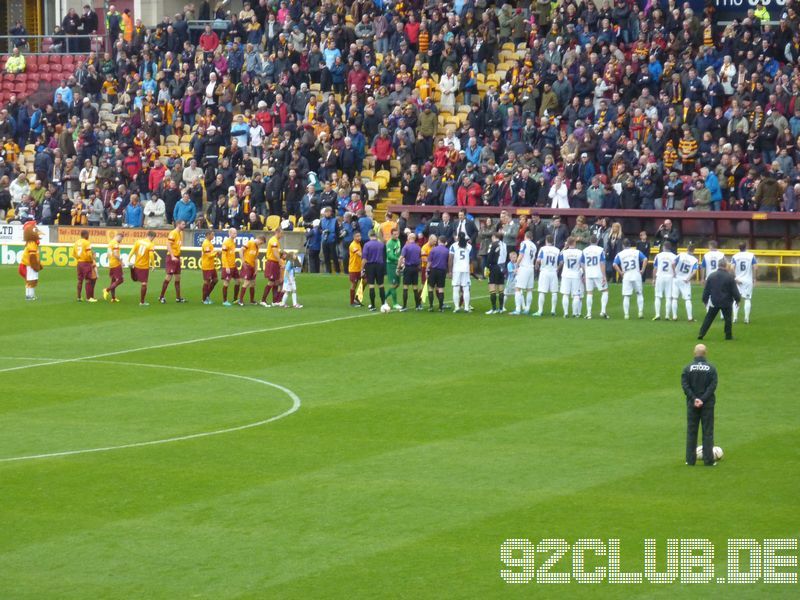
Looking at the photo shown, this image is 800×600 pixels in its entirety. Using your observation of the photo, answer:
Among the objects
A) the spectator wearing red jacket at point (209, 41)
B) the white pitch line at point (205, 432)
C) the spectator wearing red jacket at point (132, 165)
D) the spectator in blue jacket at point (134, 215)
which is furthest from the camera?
the spectator wearing red jacket at point (209, 41)

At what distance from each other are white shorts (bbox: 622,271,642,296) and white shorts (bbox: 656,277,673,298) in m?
0.47

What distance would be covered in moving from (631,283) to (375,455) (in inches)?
574

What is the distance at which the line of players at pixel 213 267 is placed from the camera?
35.8 m

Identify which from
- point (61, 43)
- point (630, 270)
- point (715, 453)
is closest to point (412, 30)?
point (630, 270)

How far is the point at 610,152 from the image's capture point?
4094cm

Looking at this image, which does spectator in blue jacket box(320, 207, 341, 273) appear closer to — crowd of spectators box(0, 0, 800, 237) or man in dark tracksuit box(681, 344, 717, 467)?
crowd of spectators box(0, 0, 800, 237)

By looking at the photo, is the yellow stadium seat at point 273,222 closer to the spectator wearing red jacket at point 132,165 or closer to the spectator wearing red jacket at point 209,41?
the spectator wearing red jacket at point 132,165

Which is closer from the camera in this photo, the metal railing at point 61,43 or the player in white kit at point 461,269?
the player in white kit at point 461,269

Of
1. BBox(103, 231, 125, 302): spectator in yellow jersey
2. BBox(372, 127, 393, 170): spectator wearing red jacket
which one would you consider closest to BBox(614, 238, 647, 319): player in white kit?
BBox(103, 231, 125, 302): spectator in yellow jersey

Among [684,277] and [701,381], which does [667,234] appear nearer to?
[684,277]

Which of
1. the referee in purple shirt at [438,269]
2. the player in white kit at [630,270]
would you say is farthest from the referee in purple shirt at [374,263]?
the player in white kit at [630,270]

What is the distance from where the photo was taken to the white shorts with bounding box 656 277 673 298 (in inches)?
1273

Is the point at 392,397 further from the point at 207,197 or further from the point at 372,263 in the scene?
the point at 207,197

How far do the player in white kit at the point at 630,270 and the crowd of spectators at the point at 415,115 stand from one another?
7019mm
